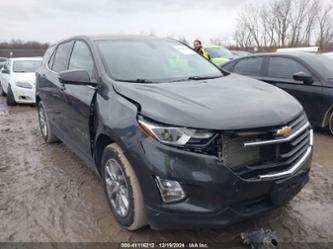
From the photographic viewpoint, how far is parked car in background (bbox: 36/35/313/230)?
226cm

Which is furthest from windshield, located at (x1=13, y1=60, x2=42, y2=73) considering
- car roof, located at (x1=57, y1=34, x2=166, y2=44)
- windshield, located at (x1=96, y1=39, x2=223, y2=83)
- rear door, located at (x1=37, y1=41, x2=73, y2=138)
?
windshield, located at (x1=96, y1=39, x2=223, y2=83)

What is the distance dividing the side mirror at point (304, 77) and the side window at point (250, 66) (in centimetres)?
103

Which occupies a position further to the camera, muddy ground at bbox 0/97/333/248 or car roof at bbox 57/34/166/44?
car roof at bbox 57/34/166/44

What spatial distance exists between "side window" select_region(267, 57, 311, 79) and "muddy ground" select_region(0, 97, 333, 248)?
1581 mm

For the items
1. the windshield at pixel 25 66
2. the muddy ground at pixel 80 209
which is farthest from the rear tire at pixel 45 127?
the windshield at pixel 25 66

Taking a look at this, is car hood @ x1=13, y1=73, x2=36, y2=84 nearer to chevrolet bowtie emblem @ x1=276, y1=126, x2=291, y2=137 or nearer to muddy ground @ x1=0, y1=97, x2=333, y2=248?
muddy ground @ x1=0, y1=97, x2=333, y2=248

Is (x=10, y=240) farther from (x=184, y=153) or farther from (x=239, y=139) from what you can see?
(x=239, y=139)

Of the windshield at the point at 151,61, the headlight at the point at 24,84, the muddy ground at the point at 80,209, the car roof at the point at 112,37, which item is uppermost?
the car roof at the point at 112,37

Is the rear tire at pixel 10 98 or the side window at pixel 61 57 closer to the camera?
the side window at pixel 61 57

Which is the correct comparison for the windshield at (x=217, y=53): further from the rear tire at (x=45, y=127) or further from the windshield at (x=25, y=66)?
the rear tire at (x=45, y=127)

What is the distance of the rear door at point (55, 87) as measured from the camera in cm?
416

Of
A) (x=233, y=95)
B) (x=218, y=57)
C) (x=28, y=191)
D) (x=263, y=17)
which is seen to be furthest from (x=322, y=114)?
(x=263, y=17)

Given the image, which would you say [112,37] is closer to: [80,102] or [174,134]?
[80,102]

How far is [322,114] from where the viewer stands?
5.46 metres
